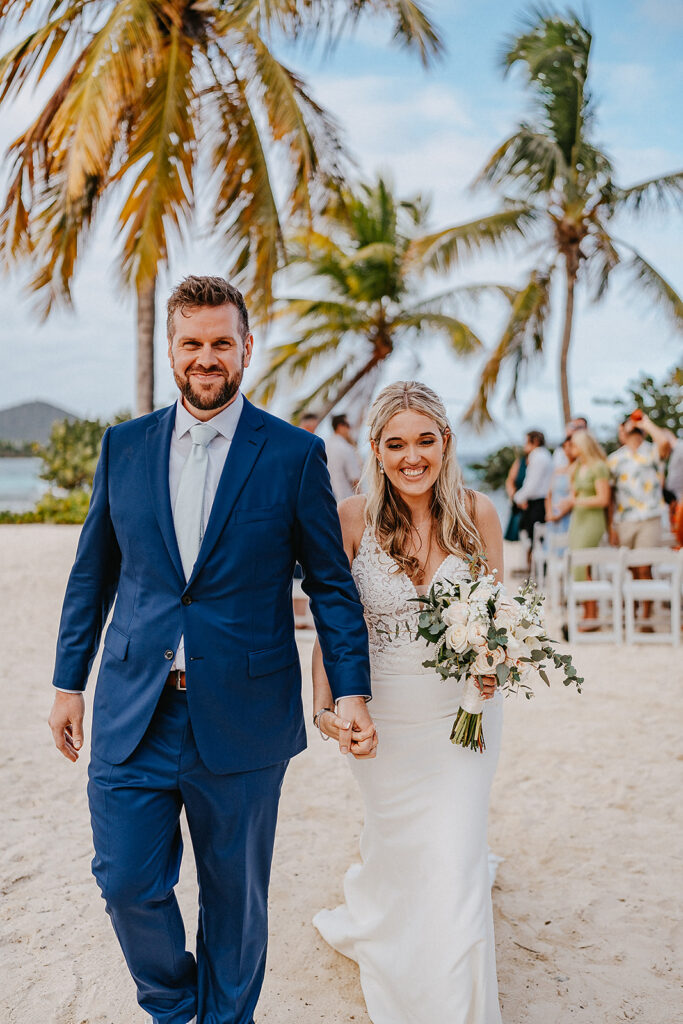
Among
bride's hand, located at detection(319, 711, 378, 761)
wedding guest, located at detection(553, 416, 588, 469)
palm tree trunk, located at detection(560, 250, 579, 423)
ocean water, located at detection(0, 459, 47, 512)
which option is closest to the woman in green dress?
wedding guest, located at detection(553, 416, 588, 469)

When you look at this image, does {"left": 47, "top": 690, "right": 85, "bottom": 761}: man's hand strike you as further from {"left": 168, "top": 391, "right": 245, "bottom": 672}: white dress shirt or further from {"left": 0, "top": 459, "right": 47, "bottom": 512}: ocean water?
{"left": 0, "top": 459, "right": 47, "bottom": 512}: ocean water

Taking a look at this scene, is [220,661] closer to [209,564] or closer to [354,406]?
[209,564]

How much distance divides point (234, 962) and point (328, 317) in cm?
1820

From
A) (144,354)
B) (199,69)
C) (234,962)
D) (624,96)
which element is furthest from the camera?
(624,96)

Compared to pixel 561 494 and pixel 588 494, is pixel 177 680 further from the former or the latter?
pixel 561 494

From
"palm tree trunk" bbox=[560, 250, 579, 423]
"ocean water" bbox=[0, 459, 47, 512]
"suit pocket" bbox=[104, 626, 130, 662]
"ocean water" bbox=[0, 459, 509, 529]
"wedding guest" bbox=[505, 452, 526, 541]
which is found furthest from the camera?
"ocean water" bbox=[0, 459, 47, 512]

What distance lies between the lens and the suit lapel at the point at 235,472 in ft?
8.32

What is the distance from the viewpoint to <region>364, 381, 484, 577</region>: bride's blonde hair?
10.7 ft

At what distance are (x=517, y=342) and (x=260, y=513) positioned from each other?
54.0 ft

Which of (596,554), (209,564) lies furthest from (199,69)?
(209,564)

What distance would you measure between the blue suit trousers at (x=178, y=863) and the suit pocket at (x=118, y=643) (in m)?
0.17

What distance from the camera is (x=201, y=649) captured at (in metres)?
2.54

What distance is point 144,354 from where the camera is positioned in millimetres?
11906

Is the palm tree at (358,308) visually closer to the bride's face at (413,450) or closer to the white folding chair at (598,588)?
the white folding chair at (598,588)
